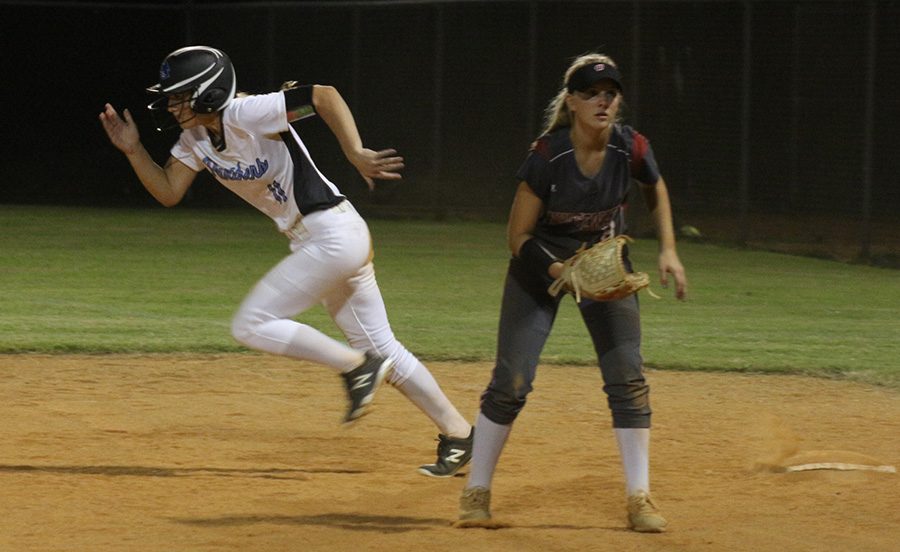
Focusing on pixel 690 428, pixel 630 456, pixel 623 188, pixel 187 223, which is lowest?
pixel 187 223

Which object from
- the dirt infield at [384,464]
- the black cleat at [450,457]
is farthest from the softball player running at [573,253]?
the black cleat at [450,457]

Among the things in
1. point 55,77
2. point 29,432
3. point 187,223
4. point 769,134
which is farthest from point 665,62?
point 29,432

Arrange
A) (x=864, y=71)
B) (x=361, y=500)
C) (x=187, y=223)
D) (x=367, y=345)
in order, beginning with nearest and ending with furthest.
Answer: (x=361, y=500)
(x=367, y=345)
(x=864, y=71)
(x=187, y=223)

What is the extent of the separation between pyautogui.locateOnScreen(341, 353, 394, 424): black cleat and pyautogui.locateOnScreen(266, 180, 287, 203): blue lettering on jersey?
83cm

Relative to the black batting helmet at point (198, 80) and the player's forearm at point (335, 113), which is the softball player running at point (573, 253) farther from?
the black batting helmet at point (198, 80)

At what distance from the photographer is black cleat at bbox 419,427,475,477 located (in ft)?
21.1

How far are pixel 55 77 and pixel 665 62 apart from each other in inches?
436

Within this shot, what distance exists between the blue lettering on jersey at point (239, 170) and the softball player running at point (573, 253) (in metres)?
1.32

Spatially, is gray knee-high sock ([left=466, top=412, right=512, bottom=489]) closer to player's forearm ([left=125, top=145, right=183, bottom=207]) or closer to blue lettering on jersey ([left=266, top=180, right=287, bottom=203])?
blue lettering on jersey ([left=266, top=180, right=287, bottom=203])

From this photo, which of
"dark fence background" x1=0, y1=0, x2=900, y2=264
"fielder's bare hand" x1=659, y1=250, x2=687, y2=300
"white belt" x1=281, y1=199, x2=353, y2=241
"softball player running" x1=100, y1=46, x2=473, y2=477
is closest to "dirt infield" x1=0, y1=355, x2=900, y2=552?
"softball player running" x1=100, y1=46, x2=473, y2=477

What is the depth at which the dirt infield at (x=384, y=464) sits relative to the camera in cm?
537

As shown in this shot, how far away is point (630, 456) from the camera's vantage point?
213 inches

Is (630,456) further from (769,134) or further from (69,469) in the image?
(769,134)

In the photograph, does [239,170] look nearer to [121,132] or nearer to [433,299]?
[121,132]
